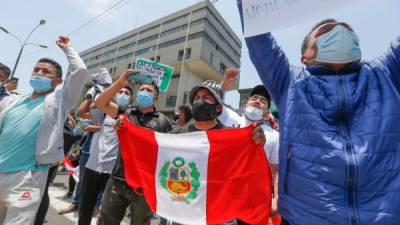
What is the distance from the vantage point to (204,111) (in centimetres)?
249

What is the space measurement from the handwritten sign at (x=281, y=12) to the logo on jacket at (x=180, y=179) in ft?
4.11

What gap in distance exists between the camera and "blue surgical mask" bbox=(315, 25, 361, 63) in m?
1.53

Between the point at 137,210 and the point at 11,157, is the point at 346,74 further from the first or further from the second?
the point at 11,157

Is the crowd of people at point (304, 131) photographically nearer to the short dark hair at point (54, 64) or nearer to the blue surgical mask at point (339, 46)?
the blue surgical mask at point (339, 46)

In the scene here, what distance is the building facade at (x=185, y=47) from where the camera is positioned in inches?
1286

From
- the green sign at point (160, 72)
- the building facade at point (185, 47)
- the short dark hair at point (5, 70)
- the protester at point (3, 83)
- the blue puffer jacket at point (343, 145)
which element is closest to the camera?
the blue puffer jacket at point (343, 145)

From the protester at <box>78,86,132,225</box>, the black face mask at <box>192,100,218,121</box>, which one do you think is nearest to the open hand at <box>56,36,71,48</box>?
the protester at <box>78,86,132,225</box>

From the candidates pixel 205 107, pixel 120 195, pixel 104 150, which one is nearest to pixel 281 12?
pixel 205 107

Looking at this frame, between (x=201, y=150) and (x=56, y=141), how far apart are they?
4.69 ft

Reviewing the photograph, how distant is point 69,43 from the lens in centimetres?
290

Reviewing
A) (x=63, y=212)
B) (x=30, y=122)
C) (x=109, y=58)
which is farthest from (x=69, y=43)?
(x=109, y=58)

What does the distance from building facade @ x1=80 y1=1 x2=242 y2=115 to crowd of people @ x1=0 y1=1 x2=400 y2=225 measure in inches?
1142

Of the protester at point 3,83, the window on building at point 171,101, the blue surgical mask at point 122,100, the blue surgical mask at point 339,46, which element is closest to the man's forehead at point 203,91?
the blue surgical mask at point 339,46

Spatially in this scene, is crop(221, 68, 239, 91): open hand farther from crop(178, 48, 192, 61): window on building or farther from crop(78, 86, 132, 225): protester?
crop(178, 48, 192, 61): window on building
